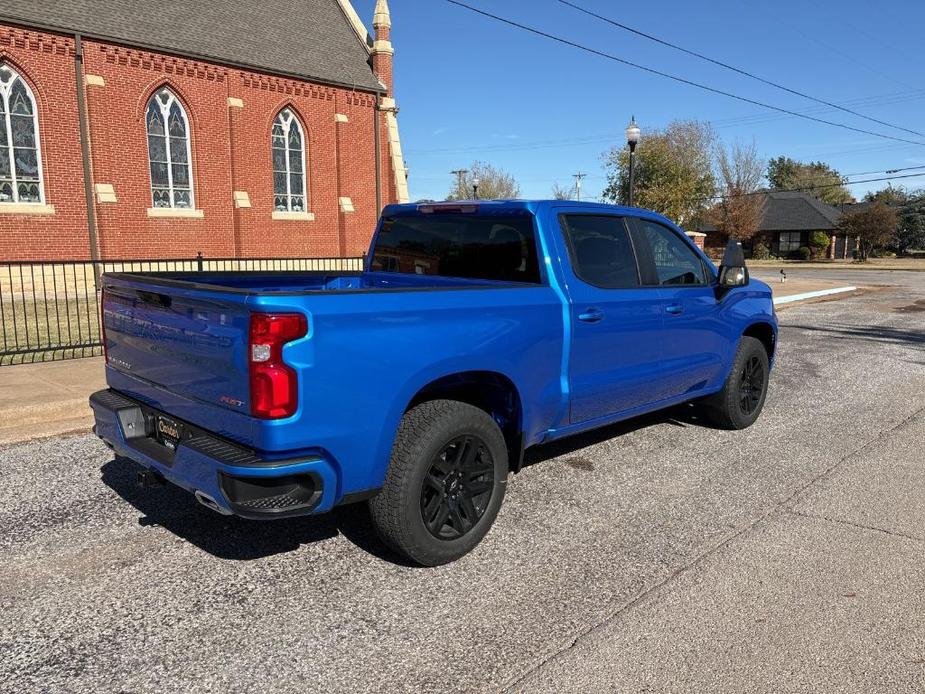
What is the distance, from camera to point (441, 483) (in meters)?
3.67

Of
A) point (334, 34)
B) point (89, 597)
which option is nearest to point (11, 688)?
point (89, 597)

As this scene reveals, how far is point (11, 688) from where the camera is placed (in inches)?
104

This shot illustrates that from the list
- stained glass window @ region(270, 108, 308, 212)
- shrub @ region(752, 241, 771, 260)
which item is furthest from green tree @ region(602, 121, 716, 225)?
stained glass window @ region(270, 108, 308, 212)

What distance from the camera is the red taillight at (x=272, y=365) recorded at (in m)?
2.93

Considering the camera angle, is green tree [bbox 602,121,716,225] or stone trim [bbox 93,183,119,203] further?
green tree [bbox 602,121,716,225]

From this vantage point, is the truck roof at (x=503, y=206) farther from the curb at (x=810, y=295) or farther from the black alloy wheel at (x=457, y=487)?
the curb at (x=810, y=295)

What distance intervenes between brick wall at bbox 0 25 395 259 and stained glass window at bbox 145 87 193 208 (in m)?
0.25

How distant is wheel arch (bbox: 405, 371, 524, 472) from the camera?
152 inches

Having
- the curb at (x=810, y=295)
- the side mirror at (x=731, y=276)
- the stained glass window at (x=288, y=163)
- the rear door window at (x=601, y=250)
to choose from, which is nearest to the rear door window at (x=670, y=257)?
the side mirror at (x=731, y=276)

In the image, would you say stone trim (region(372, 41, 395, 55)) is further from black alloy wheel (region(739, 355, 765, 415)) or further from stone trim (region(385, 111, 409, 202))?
black alloy wheel (region(739, 355, 765, 415))

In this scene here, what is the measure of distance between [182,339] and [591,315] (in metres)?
2.42

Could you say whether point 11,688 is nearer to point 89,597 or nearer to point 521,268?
point 89,597

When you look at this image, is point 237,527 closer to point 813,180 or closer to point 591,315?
point 591,315

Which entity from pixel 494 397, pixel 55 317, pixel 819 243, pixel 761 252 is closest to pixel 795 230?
pixel 819 243
